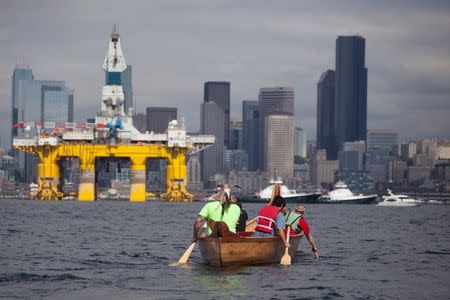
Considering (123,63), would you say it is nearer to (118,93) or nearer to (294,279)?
(118,93)

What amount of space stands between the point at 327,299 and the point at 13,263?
46.2 feet

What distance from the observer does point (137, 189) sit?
18025 centimetres

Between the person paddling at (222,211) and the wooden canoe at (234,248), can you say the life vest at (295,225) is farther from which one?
the person paddling at (222,211)

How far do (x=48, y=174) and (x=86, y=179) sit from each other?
18.9 feet

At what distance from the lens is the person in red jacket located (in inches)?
1612

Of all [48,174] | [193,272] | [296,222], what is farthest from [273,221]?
[48,174]

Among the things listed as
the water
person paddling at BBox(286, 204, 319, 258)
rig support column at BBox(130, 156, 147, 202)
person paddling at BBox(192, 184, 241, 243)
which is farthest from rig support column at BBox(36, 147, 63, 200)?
person paddling at BBox(192, 184, 241, 243)

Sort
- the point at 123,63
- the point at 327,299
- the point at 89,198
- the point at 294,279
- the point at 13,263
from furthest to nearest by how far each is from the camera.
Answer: the point at 123,63, the point at 89,198, the point at 13,263, the point at 294,279, the point at 327,299

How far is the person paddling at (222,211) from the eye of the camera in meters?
39.3

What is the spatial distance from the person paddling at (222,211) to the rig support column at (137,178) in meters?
135

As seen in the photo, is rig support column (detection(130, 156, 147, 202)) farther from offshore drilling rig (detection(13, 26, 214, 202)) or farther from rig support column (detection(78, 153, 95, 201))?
rig support column (detection(78, 153, 95, 201))

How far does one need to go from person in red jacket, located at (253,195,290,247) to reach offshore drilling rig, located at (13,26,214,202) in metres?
133

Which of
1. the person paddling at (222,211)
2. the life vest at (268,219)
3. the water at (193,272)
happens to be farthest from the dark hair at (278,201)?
the water at (193,272)

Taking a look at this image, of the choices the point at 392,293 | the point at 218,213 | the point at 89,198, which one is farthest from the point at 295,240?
the point at 89,198
